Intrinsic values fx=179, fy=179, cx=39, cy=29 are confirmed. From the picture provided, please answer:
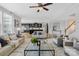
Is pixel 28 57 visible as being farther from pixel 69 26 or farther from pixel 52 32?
pixel 69 26

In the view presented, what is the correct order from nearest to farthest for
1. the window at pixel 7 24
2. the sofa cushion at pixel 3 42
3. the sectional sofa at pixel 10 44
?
1. the sectional sofa at pixel 10 44
2. the sofa cushion at pixel 3 42
3. the window at pixel 7 24

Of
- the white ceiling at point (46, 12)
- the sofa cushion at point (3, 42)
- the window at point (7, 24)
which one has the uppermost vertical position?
the white ceiling at point (46, 12)

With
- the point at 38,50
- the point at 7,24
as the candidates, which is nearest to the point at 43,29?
the point at 38,50

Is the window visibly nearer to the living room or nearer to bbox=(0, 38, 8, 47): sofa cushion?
the living room

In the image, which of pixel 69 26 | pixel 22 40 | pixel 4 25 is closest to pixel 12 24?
pixel 4 25

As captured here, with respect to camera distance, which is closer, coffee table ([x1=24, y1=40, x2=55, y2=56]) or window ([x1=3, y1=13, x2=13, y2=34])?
coffee table ([x1=24, y1=40, x2=55, y2=56])

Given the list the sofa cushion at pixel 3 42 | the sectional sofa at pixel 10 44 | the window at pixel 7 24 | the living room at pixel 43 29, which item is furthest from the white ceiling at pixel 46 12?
the sofa cushion at pixel 3 42

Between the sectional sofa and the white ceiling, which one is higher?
the white ceiling

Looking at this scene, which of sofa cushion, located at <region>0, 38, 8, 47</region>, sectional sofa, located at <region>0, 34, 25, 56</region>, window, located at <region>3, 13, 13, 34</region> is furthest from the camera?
window, located at <region>3, 13, 13, 34</region>

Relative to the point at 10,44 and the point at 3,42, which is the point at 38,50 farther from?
the point at 3,42

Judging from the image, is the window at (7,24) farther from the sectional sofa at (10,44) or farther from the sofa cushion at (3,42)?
the sofa cushion at (3,42)

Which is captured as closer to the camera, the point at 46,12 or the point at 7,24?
the point at 46,12

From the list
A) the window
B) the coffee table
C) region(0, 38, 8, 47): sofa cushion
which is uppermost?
the window

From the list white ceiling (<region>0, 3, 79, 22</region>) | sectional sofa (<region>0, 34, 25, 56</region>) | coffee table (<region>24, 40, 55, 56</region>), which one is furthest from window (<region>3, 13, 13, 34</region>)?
coffee table (<region>24, 40, 55, 56</region>)
